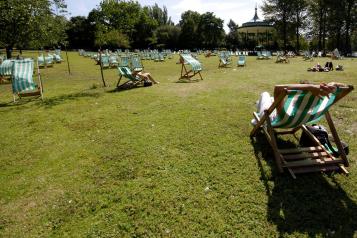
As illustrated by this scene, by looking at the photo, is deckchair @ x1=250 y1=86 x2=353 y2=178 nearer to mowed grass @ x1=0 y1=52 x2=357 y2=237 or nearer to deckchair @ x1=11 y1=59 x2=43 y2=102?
mowed grass @ x1=0 y1=52 x2=357 y2=237

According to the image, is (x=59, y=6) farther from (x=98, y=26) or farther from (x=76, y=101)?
(x=76, y=101)

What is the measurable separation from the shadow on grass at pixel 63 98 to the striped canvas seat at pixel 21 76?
643mm

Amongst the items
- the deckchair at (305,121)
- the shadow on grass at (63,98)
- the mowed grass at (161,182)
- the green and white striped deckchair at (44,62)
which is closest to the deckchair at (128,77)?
the shadow on grass at (63,98)

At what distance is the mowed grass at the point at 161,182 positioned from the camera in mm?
3021

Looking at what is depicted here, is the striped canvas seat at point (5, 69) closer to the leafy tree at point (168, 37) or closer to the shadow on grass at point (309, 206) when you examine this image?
the shadow on grass at point (309, 206)

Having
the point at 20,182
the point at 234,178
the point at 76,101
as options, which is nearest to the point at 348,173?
the point at 234,178

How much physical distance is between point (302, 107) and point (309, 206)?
4.17 feet

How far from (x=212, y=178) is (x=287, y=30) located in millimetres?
51158

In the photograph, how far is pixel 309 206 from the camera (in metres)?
3.22

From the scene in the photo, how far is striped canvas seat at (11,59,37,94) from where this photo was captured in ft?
28.8

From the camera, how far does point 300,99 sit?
3.69 metres

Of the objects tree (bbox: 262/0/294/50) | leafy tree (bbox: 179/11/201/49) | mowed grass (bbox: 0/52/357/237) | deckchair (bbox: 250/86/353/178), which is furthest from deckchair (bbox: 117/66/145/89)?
leafy tree (bbox: 179/11/201/49)

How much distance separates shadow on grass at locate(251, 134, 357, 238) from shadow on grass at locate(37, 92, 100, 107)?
7.11 m

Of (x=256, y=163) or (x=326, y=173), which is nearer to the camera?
(x=326, y=173)
